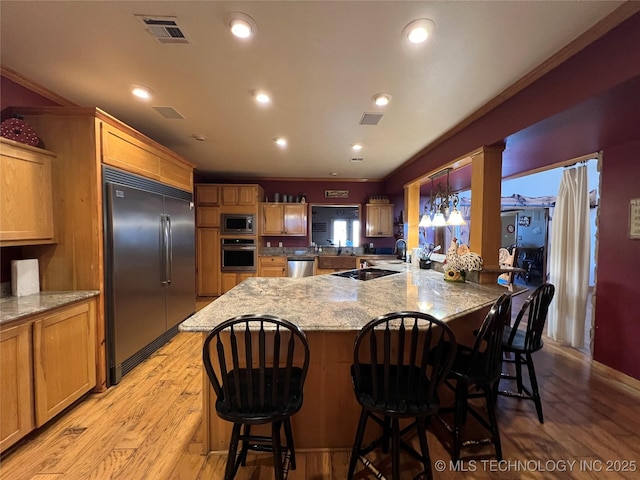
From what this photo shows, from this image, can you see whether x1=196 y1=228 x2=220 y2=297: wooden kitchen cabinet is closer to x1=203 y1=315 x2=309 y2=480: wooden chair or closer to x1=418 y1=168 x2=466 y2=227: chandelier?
x1=418 y1=168 x2=466 y2=227: chandelier

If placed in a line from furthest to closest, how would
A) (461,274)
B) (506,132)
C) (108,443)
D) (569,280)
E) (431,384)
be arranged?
(569,280) → (461,274) → (506,132) → (108,443) → (431,384)

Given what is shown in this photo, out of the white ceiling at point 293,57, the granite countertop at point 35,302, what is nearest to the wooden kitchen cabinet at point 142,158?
the white ceiling at point 293,57

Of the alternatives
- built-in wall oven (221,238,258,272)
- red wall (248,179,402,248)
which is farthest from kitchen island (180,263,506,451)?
red wall (248,179,402,248)

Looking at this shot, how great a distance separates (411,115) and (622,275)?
2.55 metres

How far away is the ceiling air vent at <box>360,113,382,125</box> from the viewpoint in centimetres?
276

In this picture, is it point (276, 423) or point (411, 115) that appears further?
point (411, 115)

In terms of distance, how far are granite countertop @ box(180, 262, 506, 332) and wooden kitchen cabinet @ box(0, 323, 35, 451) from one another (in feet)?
3.75

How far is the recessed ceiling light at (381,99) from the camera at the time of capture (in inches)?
92.7

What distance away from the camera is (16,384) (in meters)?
1.71

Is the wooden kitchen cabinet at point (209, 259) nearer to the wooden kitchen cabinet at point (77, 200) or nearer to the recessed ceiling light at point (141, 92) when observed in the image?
the wooden kitchen cabinet at point (77, 200)

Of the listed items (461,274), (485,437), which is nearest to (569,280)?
(461,274)

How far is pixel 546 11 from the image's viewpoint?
1423 mm

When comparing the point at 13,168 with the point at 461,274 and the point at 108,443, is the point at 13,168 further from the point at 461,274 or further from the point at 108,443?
the point at 461,274

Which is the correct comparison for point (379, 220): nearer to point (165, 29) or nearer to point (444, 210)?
point (444, 210)
